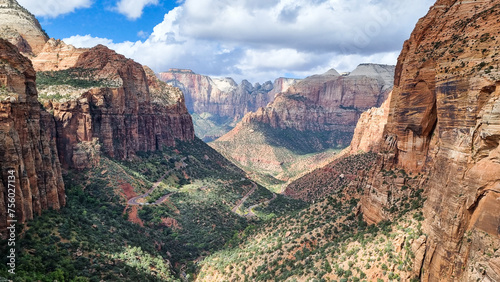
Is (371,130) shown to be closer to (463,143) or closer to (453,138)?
(453,138)

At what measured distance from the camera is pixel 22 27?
9331 centimetres

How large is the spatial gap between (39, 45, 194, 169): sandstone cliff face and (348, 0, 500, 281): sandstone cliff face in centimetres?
7027

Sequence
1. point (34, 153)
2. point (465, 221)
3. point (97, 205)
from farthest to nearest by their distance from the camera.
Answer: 1. point (97, 205)
2. point (34, 153)
3. point (465, 221)

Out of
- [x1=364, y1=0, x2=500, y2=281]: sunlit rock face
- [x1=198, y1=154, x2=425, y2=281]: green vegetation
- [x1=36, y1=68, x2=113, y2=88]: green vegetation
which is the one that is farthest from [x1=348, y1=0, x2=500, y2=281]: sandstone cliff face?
[x1=36, y1=68, x2=113, y2=88]: green vegetation

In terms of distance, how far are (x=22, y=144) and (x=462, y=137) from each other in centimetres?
4814

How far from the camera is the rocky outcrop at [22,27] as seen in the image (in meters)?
89.5

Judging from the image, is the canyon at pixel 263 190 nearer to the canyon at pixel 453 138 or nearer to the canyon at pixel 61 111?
the canyon at pixel 453 138

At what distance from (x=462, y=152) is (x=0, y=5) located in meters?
124

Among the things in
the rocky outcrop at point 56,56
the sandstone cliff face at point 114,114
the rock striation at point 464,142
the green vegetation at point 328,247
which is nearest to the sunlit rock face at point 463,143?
the rock striation at point 464,142

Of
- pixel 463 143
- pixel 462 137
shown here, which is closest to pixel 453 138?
pixel 462 137

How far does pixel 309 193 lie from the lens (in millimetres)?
109438

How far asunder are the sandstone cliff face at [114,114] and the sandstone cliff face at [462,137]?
231ft

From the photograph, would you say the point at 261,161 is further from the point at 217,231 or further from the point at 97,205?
the point at 97,205

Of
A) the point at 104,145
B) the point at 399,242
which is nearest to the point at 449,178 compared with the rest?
the point at 399,242
